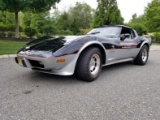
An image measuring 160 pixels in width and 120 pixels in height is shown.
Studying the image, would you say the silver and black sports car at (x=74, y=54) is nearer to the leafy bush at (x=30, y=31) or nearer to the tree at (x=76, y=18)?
the leafy bush at (x=30, y=31)

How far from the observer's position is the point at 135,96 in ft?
8.06

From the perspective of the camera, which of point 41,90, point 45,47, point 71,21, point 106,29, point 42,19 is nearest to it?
point 41,90

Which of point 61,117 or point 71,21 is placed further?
point 71,21

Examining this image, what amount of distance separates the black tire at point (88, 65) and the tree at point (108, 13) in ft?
45.9

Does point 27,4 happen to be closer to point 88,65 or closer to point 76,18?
point 88,65

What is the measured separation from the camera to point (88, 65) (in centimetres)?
301

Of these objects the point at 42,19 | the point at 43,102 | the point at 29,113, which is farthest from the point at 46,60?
the point at 42,19

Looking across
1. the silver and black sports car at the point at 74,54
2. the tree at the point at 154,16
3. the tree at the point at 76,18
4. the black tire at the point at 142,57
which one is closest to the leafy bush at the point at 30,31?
the black tire at the point at 142,57

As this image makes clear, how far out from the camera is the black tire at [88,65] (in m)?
2.97

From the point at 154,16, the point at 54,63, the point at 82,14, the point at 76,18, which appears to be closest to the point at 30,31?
the point at 54,63

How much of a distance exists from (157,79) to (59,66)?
225 centimetres

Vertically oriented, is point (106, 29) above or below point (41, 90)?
above

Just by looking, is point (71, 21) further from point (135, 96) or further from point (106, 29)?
point (135, 96)

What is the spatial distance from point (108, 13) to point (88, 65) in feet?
48.4
